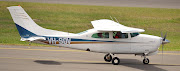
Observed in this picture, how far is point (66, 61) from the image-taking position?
1978 cm

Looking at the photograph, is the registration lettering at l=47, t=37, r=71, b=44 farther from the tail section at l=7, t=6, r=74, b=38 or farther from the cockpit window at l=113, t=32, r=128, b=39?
the cockpit window at l=113, t=32, r=128, b=39

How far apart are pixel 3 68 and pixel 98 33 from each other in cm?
536

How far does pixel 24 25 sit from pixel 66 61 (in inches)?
126

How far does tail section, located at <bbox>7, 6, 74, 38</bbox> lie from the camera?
1839 centimetres

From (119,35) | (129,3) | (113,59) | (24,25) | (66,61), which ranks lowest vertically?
(66,61)

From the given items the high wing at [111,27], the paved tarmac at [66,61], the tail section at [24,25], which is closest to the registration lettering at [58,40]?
the tail section at [24,25]

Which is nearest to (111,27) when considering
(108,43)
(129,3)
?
(108,43)

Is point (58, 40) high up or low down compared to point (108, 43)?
up

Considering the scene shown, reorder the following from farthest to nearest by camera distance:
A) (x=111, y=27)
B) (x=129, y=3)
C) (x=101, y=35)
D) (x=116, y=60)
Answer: (x=129, y=3) → (x=116, y=60) → (x=101, y=35) → (x=111, y=27)

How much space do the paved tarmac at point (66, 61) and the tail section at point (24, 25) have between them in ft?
5.25

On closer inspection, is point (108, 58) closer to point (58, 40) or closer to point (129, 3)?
point (58, 40)

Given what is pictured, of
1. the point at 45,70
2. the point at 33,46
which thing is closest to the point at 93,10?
the point at 33,46

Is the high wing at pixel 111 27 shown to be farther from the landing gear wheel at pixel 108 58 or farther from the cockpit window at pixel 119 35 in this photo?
the landing gear wheel at pixel 108 58

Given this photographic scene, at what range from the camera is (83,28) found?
34.4m
